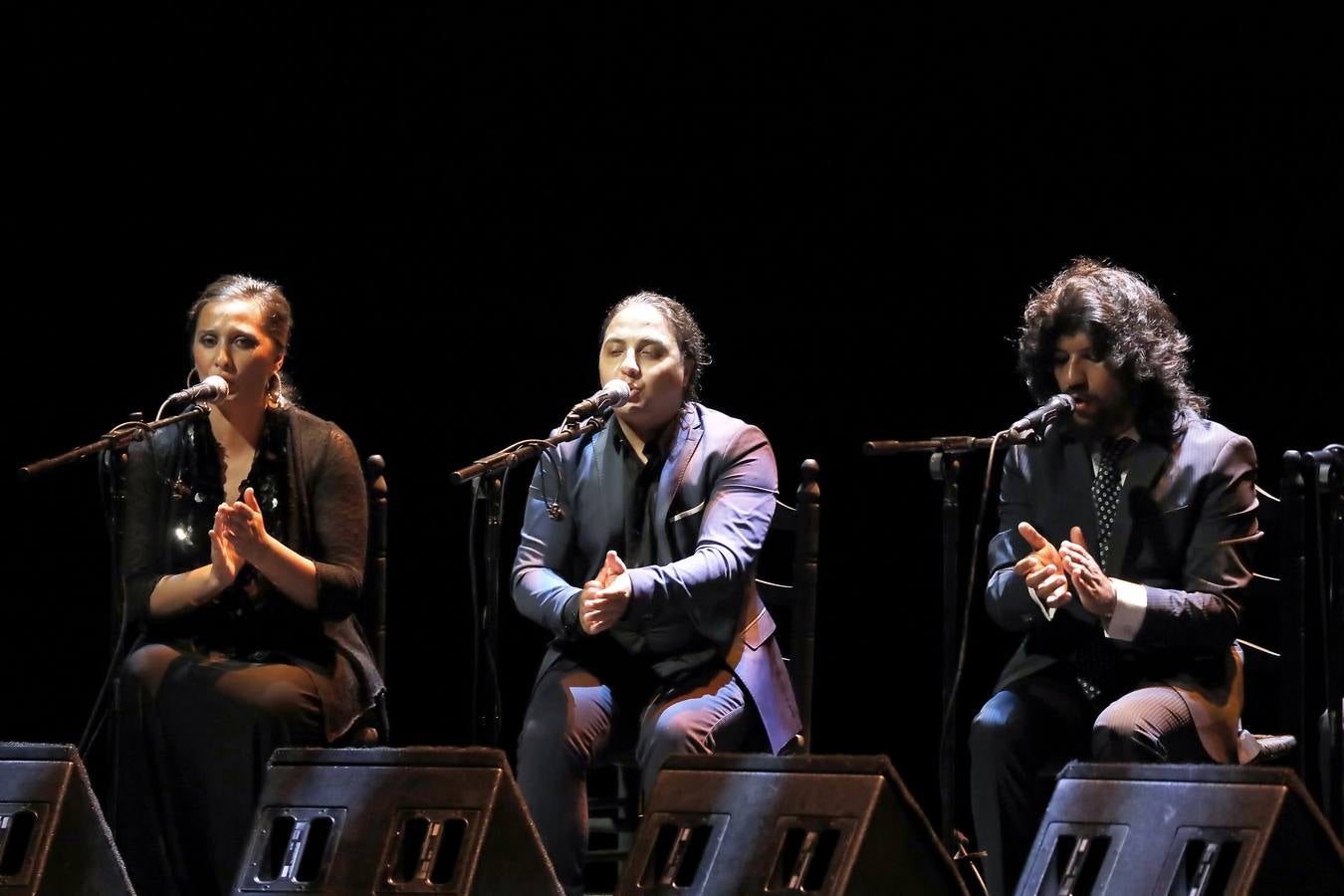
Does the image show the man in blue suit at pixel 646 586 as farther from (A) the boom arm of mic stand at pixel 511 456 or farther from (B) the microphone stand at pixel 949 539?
(B) the microphone stand at pixel 949 539

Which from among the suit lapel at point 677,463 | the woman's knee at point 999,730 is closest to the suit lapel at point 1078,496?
the woman's knee at point 999,730

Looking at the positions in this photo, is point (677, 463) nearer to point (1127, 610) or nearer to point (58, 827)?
point (1127, 610)

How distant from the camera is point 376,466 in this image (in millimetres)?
4105


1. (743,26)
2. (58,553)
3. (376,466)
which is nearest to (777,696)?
(376,466)

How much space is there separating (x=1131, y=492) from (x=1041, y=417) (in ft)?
0.95

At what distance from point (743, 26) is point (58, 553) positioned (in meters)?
2.44

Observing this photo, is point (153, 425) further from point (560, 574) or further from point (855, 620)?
point (855, 620)

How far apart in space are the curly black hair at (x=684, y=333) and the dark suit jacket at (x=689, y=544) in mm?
66

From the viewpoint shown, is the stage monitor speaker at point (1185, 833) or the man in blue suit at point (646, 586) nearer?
the stage monitor speaker at point (1185, 833)

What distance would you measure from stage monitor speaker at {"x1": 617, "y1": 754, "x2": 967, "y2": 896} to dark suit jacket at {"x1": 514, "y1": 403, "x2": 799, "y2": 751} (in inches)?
28.9

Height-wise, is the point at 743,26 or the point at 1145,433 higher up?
the point at 743,26

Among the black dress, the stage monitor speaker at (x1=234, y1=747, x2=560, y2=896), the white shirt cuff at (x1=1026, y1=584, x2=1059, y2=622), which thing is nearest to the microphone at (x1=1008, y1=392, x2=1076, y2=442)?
the white shirt cuff at (x1=1026, y1=584, x2=1059, y2=622)

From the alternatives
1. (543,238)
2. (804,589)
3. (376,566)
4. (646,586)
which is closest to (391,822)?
(646,586)

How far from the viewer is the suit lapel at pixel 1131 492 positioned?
3.30 meters
